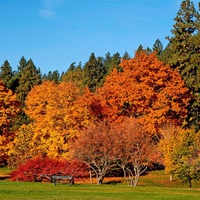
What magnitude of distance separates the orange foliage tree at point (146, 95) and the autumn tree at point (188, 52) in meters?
2.05

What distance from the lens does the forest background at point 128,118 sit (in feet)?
127

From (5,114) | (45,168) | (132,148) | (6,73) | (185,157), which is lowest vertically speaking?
(45,168)

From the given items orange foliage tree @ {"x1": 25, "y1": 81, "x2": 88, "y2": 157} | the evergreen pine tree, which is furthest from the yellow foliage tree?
the evergreen pine tree

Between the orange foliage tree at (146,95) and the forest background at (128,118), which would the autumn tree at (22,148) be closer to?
the forest background at (128,118)

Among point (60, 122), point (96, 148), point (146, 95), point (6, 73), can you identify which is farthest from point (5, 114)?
point (6, 73)

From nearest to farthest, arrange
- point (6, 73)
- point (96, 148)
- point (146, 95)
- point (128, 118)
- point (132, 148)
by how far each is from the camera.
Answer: point (96, 148) < point (132, 148) < point (128, 118) < point (146, 95) < point (6, 73)

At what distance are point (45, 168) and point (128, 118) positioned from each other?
10.3 metres

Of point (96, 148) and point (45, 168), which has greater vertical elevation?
point (96, 148)

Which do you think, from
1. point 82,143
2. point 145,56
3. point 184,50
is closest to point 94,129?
point 82,143

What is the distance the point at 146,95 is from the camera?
4672cm

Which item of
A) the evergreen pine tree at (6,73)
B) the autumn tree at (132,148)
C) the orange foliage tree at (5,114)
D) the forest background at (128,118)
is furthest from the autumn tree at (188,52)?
the evergreen pine tree at (6,73)

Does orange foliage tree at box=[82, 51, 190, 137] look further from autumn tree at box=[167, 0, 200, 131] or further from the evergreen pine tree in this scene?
the evergreen pine tree

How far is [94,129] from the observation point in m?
39.9

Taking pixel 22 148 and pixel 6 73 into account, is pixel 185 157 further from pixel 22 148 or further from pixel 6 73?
pixel 6 73
